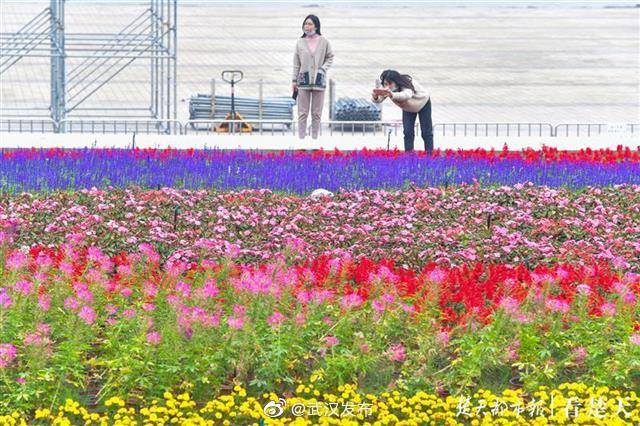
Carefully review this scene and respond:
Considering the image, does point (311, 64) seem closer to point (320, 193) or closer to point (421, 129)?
point (421, 129)

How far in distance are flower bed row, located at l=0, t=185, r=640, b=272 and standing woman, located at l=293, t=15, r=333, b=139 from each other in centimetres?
474

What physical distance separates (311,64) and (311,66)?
0.03 meters

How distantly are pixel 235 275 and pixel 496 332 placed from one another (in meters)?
2.04

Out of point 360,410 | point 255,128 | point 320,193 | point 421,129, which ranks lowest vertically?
point 360,410

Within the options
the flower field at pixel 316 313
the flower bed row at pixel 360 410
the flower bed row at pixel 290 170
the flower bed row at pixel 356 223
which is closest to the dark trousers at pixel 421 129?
the flower bed row at pixel 290 170

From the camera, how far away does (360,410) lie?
26.6ft

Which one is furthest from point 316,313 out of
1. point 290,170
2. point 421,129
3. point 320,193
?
point 421,129

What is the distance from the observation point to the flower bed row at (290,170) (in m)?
14.0

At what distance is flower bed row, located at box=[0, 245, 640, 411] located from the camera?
8.30 meters

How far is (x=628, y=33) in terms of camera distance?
156 ft

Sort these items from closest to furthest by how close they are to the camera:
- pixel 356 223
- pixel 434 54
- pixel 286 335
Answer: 1. pixel 286 335
2. pixel 356 223
3. pixel 434 54

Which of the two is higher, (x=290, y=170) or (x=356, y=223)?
(x=290, y=170)

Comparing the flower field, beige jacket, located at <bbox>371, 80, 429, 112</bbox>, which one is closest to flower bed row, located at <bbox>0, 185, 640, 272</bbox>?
the flower field

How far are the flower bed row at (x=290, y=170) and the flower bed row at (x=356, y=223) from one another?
66cm
